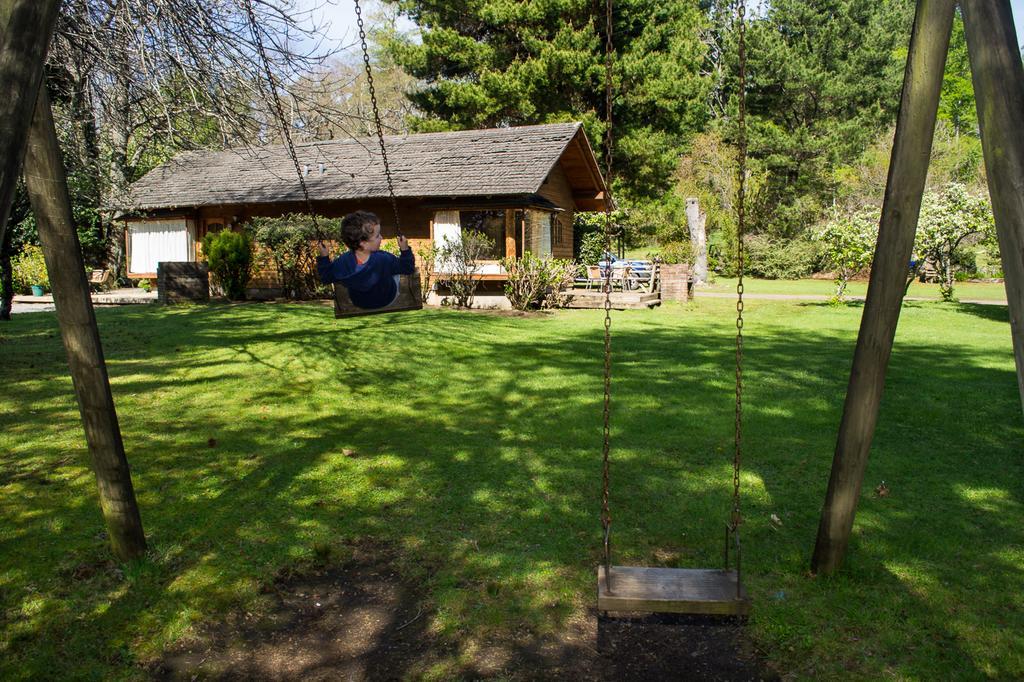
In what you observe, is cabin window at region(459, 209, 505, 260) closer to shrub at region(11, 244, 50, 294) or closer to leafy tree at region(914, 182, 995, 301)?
leafy tree at region(914, 182, 995, 301)

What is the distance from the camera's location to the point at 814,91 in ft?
136

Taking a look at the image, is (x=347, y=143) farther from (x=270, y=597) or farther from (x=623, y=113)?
(x=270, y=597)

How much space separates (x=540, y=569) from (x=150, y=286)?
25.3 m

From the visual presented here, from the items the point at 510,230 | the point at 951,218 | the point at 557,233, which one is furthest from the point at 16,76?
the point at 557,233

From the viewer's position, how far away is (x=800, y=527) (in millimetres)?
5359

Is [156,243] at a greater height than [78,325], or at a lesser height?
greater

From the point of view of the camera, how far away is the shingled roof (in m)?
22.4

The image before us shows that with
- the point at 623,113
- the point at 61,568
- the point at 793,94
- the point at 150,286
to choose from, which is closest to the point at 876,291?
the point at 61,568

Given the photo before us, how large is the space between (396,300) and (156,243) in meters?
22.6

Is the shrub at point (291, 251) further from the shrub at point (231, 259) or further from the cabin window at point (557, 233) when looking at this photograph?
the cabin window at point (557, 233)

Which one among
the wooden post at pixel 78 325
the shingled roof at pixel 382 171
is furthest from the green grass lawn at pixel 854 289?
the wooden post at pixel 78 325

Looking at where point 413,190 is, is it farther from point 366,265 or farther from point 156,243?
point 366,265

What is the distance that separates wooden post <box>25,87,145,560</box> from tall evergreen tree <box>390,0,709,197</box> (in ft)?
91.6

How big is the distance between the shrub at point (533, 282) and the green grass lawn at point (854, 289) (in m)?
9.20
